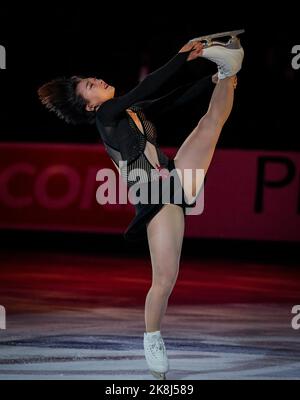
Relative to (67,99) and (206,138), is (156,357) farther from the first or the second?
(67,99)

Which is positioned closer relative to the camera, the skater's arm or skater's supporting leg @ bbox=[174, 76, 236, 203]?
the skater's arm

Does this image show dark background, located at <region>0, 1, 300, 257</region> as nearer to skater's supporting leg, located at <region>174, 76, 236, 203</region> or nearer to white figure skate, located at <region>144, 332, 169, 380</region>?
skater's supporting leg, located at <region>174, 76, 236, 203</region>

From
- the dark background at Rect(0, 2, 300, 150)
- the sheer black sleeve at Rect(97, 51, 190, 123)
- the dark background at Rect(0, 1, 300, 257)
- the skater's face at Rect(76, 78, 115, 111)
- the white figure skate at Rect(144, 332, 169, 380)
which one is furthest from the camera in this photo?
the dark background at Rect(0, 2, 300, 150)

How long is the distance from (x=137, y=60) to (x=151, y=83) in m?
7.42

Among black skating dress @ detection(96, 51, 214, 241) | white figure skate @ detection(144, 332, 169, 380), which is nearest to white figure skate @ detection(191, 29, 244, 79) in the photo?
black skating dress @ detection(96, 51, 214, 241)

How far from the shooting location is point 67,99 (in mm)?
4543

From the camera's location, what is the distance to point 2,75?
10.9m

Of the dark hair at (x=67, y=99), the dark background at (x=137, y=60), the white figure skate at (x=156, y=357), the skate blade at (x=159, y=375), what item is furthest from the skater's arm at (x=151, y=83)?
the dark background at (x=137, y=60)

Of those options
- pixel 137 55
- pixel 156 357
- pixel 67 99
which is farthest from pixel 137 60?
pixel 156 357

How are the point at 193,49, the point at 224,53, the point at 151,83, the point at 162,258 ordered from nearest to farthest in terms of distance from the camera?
the point at 151,83 < the point at 193,49 < the point at 162,258 < the point at 224,53

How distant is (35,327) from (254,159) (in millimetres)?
4682

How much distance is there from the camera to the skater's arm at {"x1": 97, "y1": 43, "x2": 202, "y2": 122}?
13.2 feet

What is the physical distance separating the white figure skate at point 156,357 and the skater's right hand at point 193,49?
4.46 feet

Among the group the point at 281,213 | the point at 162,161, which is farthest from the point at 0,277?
the point at 162,161
